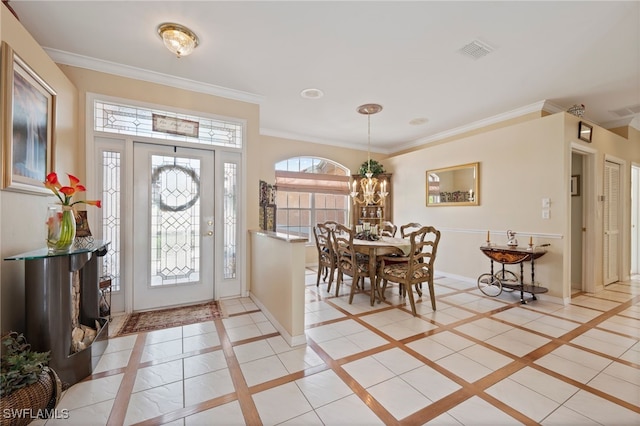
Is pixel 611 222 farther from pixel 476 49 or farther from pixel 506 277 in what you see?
pixel 476 49

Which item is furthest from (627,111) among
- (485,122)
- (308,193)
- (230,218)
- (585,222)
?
(230,218)

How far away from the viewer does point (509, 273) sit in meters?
4.10

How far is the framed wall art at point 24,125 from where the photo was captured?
1754 mm

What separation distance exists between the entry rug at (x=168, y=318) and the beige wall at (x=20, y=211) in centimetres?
92

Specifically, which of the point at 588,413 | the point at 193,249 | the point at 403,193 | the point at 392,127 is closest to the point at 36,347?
the point at 193,249

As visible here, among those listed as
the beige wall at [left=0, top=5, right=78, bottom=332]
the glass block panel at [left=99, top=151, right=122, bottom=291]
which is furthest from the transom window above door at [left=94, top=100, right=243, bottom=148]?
the beige wall at [left=0, top=5, right=78, bottom=332]

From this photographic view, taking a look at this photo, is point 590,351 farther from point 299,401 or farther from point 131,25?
point 131,25

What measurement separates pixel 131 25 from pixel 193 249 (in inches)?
93.8

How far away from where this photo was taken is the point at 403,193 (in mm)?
6039

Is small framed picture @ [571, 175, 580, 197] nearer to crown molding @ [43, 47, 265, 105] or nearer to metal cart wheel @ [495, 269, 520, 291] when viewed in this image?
metal cart wheel @ [495, 269, 520, 291]

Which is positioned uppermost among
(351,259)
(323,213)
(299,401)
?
(323,213)

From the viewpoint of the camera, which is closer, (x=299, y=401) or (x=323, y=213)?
(x=299, y=401)

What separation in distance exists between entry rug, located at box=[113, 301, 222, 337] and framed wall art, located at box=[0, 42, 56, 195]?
1.50 m

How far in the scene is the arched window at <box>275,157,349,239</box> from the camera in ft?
19.0
